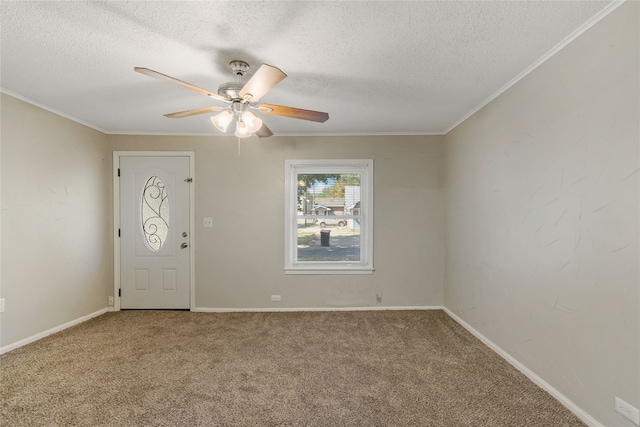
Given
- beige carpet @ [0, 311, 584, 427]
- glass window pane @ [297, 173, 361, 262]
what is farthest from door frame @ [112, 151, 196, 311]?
glass window pane @ [297, 173, 361, 262]

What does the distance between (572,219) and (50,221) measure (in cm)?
454

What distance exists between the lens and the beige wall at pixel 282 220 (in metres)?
3.54

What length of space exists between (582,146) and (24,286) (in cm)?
465

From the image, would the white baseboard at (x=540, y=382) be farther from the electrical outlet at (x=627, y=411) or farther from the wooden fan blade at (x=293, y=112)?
the wooden fan blade at (x=293, y=112)

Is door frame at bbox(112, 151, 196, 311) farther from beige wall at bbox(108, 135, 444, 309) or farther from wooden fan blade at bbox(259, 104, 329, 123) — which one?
wooden fan blade at bbox(259, 104, 329, 123)

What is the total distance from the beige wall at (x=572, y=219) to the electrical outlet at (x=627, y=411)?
33 millimetres

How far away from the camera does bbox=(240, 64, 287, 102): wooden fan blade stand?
141cm

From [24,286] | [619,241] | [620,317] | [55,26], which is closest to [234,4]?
[55,26]

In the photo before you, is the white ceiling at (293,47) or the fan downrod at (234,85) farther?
the fan downrod at (234,85)

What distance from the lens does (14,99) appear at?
246 centimetres

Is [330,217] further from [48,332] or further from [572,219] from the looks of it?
[48,332]

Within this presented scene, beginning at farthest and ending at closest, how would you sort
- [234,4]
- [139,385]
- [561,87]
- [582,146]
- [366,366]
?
[366,366], [139,385], [561,87], [582,146], [234,4]

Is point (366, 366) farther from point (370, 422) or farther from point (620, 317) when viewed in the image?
point (620, 317)

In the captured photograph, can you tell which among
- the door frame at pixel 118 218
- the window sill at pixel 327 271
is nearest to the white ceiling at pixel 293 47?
the door frame at pixel 118 218
